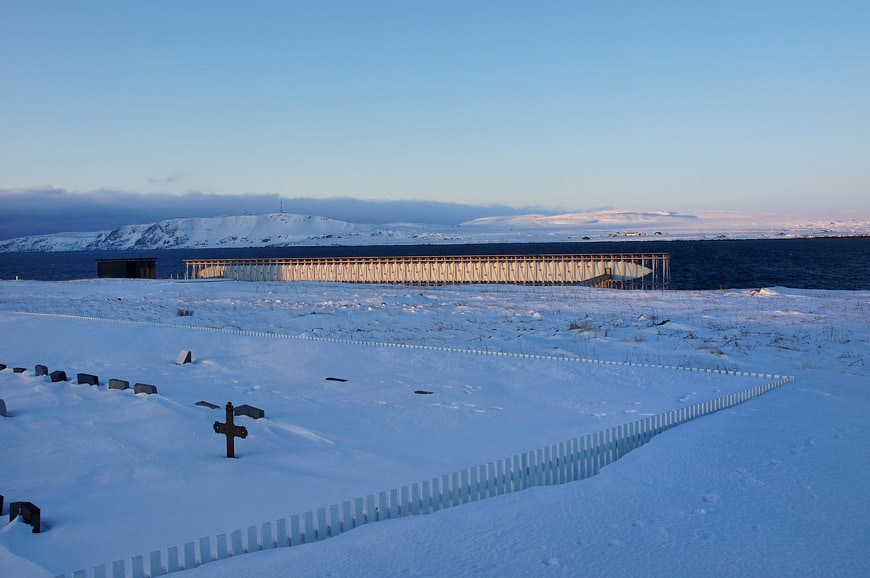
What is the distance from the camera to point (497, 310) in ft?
92.7

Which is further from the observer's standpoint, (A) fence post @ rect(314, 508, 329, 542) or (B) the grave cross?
(B) the grave cross

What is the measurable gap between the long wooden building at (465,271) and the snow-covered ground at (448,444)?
106 ft

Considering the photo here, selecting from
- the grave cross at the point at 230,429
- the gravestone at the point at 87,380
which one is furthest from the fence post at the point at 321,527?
the gravestone at the point at 87,380

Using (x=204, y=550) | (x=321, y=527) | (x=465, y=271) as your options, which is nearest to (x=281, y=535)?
(x=321, y=527)

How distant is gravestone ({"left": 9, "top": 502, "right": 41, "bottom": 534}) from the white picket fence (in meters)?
1.35

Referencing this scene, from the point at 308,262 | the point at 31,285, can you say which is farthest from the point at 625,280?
the point at 31,285

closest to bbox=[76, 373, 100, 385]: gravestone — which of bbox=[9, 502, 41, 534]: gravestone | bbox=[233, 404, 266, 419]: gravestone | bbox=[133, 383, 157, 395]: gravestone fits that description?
bbox=[133, 383, 157, 395]: gravestone

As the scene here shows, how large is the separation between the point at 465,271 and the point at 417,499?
5208 cm

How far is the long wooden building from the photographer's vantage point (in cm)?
5600

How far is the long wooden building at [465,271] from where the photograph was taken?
56.0 metres

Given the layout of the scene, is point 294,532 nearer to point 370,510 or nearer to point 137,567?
point 370,510

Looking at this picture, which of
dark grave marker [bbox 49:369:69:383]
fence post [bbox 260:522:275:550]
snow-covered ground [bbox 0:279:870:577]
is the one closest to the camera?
fence post [bbox 260:522:275:550]

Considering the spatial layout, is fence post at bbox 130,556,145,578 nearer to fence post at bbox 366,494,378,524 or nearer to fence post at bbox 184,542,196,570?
fence post at bbox 184,542,196,570

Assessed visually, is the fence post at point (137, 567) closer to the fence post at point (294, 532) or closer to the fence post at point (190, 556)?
the fence post at point (190, 556)
